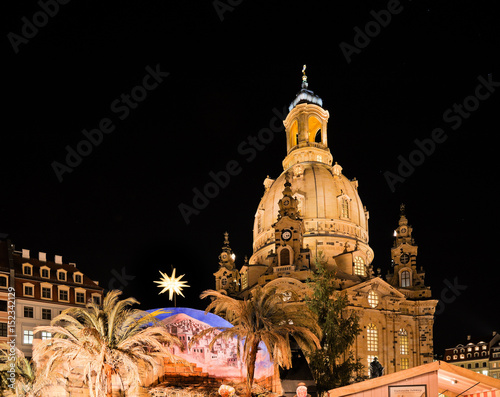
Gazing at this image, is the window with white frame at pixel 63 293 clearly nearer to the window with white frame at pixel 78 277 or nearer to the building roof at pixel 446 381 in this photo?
the window with white frame at pixel 78 277

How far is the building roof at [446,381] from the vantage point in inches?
723

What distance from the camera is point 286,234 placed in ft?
255

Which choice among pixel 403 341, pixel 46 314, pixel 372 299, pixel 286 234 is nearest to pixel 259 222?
pixel 286 234

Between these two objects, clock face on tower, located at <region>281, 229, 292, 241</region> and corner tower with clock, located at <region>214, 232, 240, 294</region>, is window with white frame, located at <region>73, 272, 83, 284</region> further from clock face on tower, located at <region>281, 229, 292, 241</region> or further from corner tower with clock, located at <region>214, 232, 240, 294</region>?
corner tower with clock, located at <region>214, 232, 240, 294</region>

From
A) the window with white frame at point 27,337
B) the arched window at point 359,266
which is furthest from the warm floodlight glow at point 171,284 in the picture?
the arched window at point 359,266

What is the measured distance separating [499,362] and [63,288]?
72.6 meters

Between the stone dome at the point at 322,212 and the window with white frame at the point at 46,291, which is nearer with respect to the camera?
the window with white frame at the point at 46,291

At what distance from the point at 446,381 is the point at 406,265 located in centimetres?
6886

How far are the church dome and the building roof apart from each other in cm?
6188

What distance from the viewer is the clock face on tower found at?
77.5 m

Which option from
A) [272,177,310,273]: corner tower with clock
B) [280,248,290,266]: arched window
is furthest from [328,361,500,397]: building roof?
[280,248,290,266]: arched window

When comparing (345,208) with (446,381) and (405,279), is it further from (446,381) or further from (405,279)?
(446,381)

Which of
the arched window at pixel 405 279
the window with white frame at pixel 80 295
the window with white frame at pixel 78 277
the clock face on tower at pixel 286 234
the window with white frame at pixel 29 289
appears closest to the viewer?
the window with white frame at pixel 29 289

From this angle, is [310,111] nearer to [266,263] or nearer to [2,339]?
[266,263]
